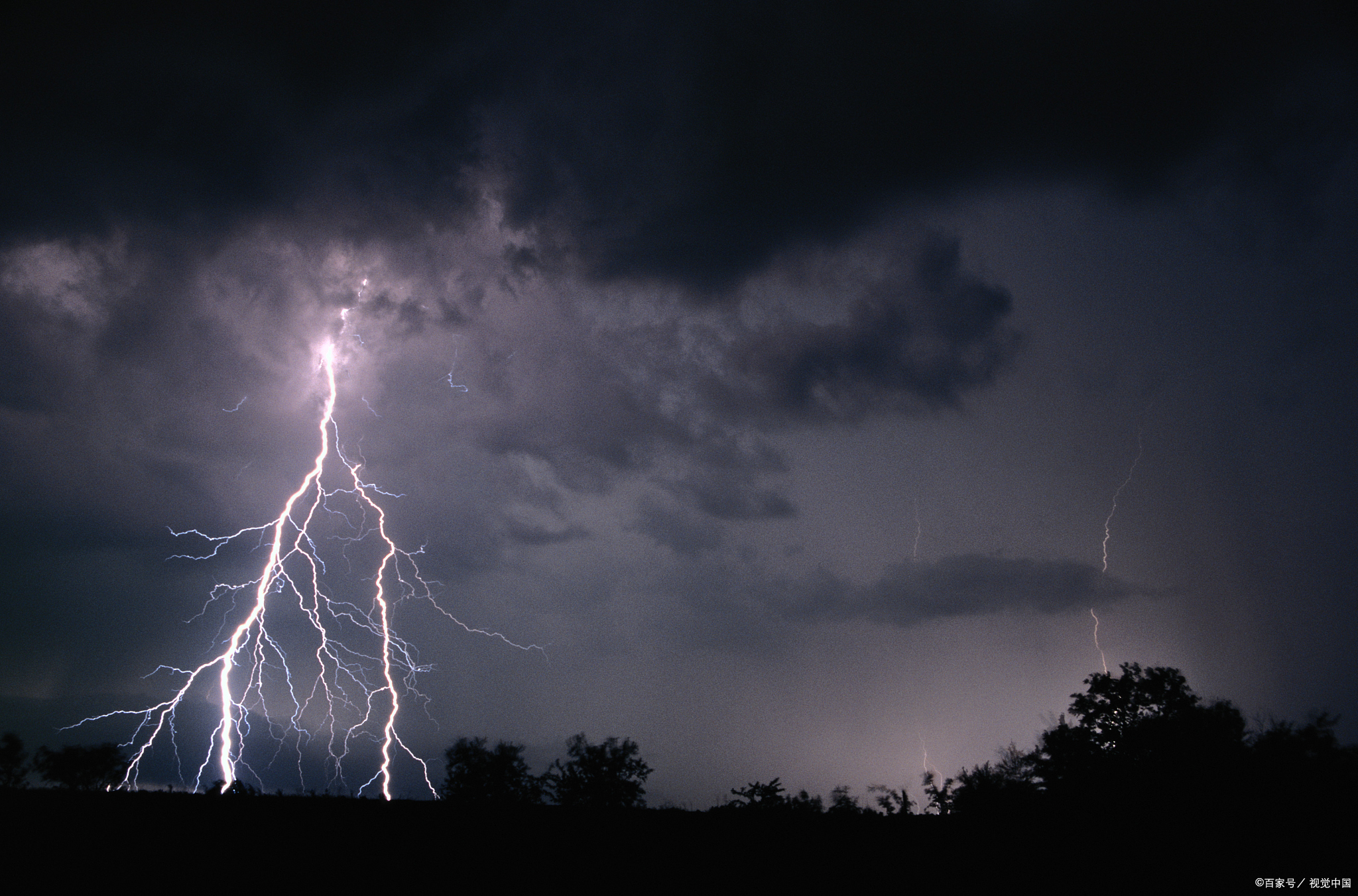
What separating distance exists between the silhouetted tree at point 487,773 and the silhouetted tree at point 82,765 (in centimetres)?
1402

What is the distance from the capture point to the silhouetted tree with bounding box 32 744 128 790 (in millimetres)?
27531

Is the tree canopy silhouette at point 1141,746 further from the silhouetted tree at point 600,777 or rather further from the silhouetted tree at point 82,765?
the silhouetted tree at point 82,765

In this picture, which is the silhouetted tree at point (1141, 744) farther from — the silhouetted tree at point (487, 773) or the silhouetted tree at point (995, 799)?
the silhouetted tree at point (487, 773)

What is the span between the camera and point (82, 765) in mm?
27891

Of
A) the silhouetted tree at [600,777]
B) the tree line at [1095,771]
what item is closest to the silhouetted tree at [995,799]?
the tree line at [1095,771]

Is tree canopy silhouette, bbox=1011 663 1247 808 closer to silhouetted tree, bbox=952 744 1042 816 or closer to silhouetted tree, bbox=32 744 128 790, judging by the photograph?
silhouetted tree, bbox=952 744 1042 816

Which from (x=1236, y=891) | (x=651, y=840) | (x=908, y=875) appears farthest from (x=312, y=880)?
(x=1236, y=891)

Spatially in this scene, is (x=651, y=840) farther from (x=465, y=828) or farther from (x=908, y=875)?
(x=908, y=875)

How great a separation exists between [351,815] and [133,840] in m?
2.04

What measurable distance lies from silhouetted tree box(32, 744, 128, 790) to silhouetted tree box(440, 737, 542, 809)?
14.0m

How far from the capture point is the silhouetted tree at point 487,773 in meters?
30.7

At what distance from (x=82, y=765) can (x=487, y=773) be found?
1733 cm

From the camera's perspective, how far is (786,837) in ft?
25.4

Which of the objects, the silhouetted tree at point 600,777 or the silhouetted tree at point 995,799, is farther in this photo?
the silhouetted tree at point 600,777
